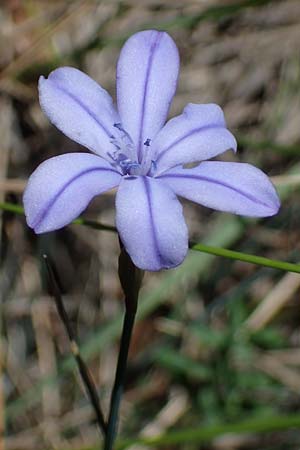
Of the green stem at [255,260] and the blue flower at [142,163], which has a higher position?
the blue flower at [142,163]

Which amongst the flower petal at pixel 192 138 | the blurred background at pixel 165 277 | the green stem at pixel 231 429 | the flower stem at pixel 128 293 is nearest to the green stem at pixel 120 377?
the flower stem at pixel 128 293

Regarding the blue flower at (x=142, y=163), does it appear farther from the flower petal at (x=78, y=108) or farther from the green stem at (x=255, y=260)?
the green stem at (x=255, y=260)

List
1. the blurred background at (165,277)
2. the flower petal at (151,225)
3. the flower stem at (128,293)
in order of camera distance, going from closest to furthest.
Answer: the flower petal at (151,225), the flower stem at (128,293), the blurred background at (165,277)

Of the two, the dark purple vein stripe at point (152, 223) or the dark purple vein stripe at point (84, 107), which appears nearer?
the dark purple vein stripe at point (152, 223)

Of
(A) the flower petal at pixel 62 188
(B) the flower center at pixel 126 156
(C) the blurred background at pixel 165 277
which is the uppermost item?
(A) the flower petal at pixel 62 188

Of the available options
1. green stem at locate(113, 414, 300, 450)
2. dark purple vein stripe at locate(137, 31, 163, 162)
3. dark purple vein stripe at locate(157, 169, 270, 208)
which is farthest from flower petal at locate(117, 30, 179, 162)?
green stem at locate(113, 414, 300, 450)

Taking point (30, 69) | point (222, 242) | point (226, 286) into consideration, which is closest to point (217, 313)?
point (226, 286)

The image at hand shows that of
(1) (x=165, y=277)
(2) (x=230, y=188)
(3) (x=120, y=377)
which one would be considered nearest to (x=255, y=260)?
(2) (x=230, y=188)
